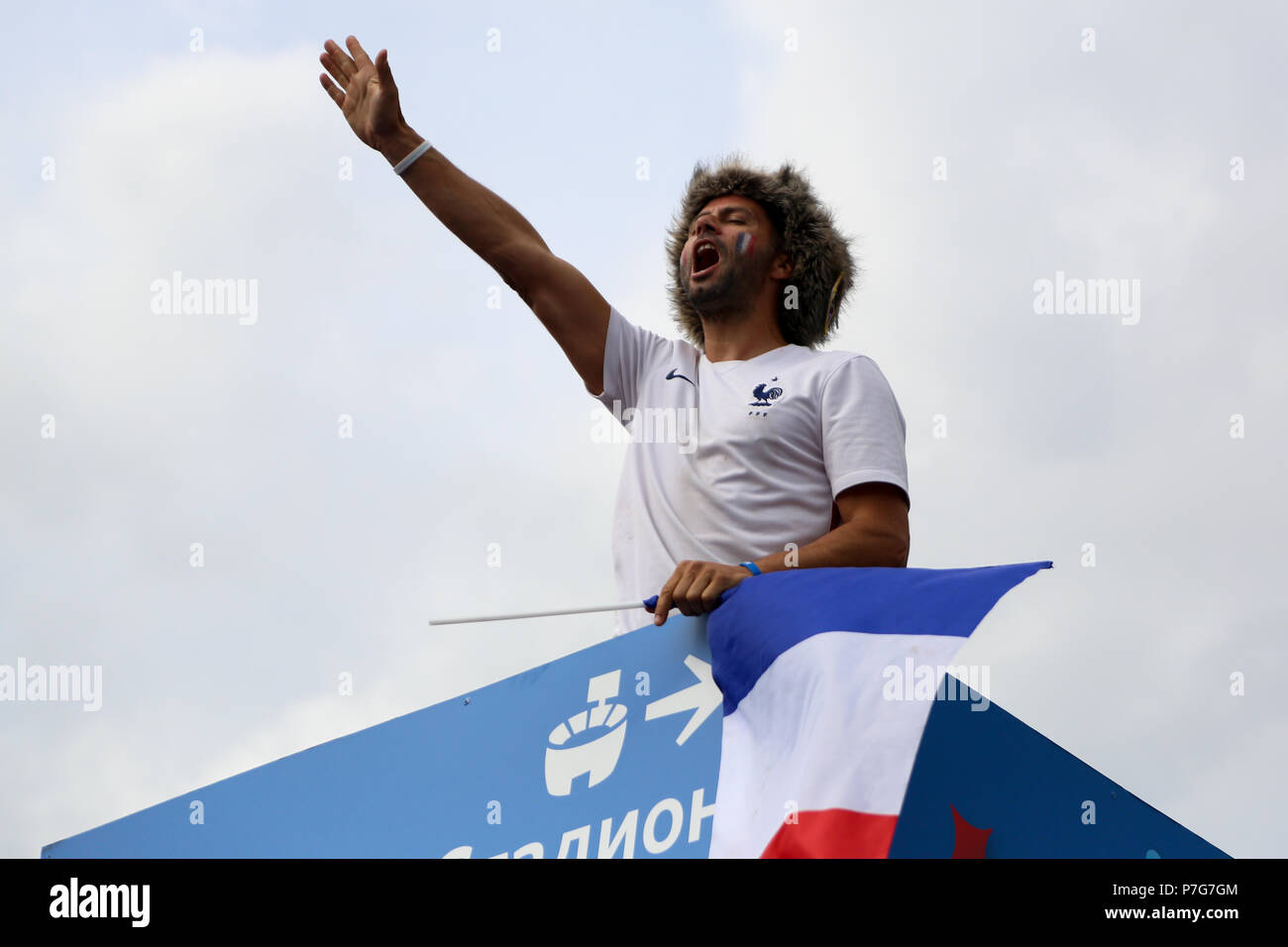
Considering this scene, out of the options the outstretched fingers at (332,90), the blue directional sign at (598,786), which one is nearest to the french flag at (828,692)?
the blue directional sign at (598,786)

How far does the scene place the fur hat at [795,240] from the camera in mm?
5117

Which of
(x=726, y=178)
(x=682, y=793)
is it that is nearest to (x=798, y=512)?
(x=682, y=793)

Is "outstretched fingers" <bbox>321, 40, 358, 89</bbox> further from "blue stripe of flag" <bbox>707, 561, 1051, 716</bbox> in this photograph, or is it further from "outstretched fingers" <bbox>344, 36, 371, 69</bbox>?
"blue stripe of flag" <bbox>707, 561, 1051, 716</bbox>

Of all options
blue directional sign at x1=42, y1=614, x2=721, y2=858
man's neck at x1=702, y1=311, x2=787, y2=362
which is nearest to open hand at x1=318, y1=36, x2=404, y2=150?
man's neck at x1=702, y1=311, x2=787, y2=362

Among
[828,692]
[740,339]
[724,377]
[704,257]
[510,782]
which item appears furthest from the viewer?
[704,257]

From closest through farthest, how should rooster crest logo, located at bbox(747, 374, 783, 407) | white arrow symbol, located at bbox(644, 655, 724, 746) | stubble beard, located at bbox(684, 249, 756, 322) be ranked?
1. white arrow symbol, located at bbox(644, 655, 724, 746)
2. rooster crest logo, located at bbox(747, 374, 783, 407)
3. stubble beard, located at bbox(684, 249, 756, 322)

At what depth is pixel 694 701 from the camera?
3.83 m

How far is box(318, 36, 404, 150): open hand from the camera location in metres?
5.02

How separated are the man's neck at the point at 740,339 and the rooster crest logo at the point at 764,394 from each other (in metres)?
0.30

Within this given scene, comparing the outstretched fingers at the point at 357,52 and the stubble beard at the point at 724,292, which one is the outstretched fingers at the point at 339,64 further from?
the stubble beard at the point at 724,292

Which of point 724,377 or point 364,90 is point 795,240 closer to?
point 724,377

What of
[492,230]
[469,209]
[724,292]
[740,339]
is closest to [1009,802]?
[740,339]

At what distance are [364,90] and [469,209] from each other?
0.63m

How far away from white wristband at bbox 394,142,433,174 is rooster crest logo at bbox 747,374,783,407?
147cm
